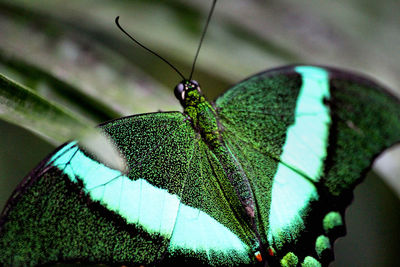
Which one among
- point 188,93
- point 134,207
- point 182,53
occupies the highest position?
point 182,53

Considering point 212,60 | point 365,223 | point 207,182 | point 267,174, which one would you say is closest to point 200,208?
point 207,182

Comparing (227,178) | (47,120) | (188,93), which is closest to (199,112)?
(188,93)

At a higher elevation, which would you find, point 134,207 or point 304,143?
point 304,143

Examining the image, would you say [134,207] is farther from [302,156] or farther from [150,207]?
[302,156]

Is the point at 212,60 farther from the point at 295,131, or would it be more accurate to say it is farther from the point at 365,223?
the point at 365,223

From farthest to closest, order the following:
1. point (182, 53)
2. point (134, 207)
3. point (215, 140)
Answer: point (182, 53) → point (215, 140) → point (134, 207)

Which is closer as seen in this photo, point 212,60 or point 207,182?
point 207,182

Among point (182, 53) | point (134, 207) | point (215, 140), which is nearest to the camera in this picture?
point (134, 207)
